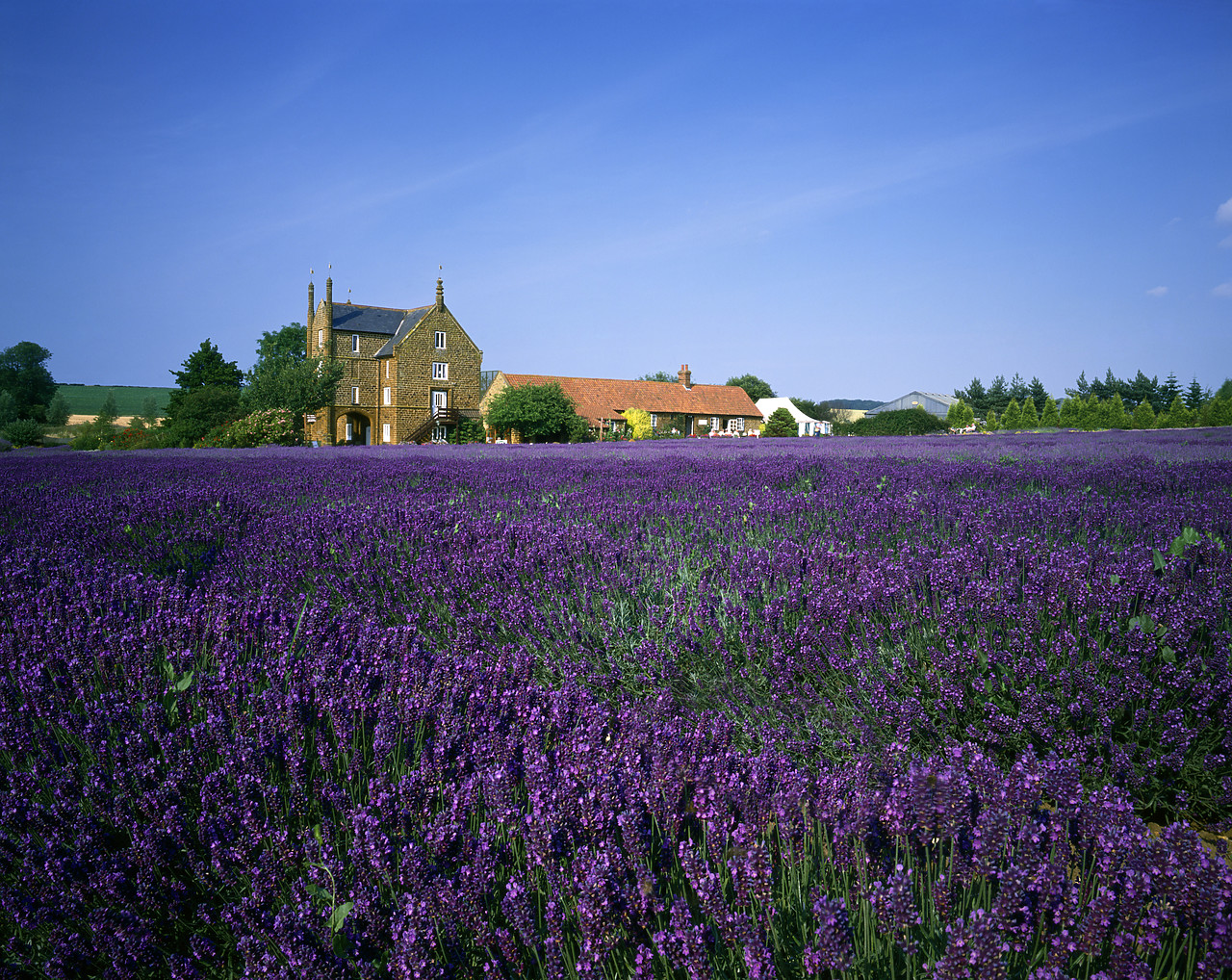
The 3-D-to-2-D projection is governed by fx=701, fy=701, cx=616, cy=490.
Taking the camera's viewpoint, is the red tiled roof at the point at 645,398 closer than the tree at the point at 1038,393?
Yes

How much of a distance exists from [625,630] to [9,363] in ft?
301

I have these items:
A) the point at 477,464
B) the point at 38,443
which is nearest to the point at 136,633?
the point at 477,464

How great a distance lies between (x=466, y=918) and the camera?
102 centimetres

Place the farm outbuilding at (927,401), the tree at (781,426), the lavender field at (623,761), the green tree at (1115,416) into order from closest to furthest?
the lavender field at (623,761)
the green tree at (1115,416)
the tree at (781,426)
the farm outbuilding at (927,401)

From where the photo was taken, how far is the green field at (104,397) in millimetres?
74688

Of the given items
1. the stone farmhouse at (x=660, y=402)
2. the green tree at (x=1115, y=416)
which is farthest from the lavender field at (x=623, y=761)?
the green tree at (x=1115, y=416)

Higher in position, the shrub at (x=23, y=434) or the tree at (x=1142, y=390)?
the tree at (x=1142, y=390)

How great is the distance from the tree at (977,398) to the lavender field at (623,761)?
8195 cm

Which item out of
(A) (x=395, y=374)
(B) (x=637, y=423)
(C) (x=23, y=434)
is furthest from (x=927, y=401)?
(C) (x=23, y=434)

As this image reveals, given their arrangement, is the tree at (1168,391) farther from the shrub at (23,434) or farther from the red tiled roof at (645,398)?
the shrub at (23,434)

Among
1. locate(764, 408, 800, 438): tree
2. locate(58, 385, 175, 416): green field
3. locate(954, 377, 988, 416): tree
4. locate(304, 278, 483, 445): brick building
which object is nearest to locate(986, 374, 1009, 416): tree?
locate(954, 377, 988, 416): tree

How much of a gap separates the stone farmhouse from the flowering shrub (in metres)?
15.5

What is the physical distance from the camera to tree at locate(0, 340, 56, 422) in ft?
210

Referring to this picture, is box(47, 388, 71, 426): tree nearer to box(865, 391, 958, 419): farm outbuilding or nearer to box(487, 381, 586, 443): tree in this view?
box(487, 381, 586, 443): tree
